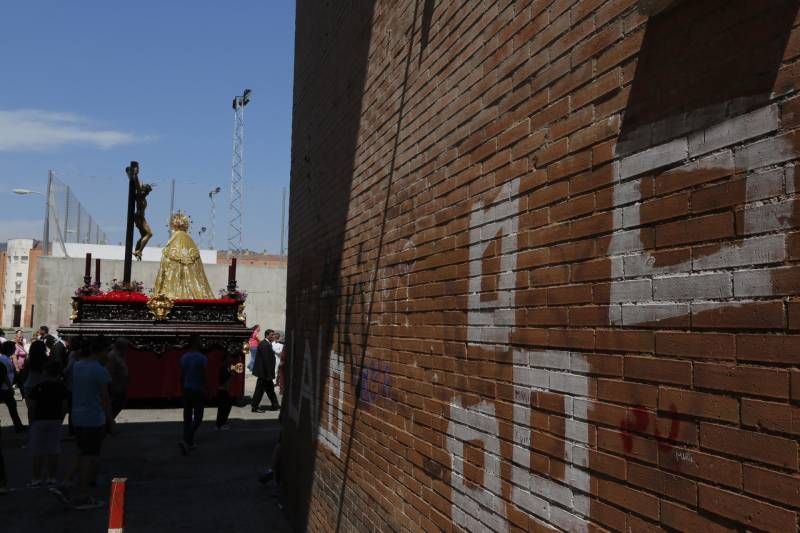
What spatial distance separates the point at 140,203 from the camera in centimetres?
1819

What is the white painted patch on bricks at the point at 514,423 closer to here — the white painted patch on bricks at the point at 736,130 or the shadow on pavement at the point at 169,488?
the white painted patch on bricks at the point at 736,130

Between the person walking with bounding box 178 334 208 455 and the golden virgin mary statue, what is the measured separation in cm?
502

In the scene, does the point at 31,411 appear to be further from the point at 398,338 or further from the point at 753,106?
the point at 753,106

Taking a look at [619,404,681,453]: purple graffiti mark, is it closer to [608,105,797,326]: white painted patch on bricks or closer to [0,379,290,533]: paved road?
[608,105,797,326]: white painted patch on bricks

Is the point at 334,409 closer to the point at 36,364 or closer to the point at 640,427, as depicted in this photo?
the point at 640,427

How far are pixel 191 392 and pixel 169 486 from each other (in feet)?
7.47

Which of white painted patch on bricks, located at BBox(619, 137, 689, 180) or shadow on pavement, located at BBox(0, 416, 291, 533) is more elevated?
white painted patch on bricks, located at BBox(619, 137, 689, 180)

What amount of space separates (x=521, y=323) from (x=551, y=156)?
72cm

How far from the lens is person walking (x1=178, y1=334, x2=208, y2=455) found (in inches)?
448

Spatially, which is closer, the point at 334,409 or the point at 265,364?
the point at 334,409

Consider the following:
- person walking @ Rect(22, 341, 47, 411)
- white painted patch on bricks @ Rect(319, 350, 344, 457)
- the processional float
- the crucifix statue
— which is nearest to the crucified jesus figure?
the crucifix statue

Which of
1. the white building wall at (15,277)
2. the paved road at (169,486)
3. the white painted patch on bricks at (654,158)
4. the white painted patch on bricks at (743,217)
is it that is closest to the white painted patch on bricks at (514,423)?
the white painted patch on bricks at (743,217)

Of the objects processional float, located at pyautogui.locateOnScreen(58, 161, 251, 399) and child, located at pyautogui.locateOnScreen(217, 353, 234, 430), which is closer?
child, located at pyautogui.locateOnScreen(217, 353, 234, 430)

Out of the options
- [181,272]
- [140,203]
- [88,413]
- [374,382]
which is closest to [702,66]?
[374,382]
